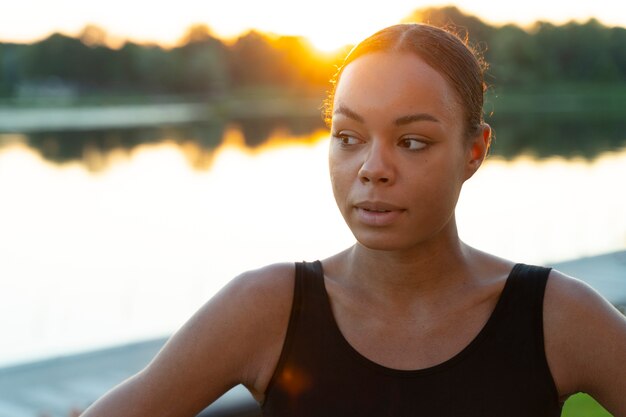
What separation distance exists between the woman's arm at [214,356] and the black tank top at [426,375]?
0.09 ft

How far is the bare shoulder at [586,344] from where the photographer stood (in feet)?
4.90

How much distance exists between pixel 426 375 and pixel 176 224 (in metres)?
27.7

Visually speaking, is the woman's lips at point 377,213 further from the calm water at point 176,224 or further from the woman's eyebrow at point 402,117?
the calm water at point 176,224

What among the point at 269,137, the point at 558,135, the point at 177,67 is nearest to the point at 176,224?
the point at 177,67

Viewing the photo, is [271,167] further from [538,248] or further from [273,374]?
[273,374]

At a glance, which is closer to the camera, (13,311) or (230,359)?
(230,359)

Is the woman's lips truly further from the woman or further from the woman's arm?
the woman's arm

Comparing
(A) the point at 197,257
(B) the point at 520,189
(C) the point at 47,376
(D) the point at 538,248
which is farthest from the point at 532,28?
(C) the point at 47,376

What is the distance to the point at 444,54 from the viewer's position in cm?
149

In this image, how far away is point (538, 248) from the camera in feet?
77.0

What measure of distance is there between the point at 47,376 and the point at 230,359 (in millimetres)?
8595

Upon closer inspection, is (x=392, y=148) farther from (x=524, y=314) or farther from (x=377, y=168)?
(x=524, y=314)

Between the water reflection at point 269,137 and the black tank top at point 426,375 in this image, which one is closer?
the black tank top at point 426,375

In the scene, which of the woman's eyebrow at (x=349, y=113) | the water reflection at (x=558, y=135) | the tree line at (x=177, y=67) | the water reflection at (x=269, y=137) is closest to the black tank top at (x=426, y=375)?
the woman's eyebrow at (x=349, y=113)
